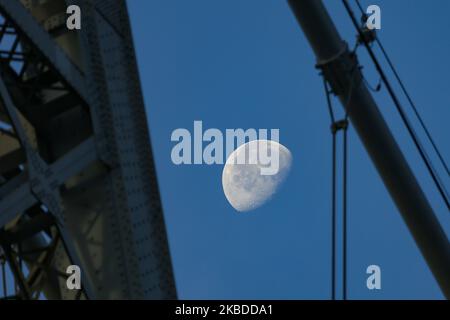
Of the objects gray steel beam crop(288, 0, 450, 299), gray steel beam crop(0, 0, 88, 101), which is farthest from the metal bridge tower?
gray steel beam crop(288, 0, 450, 299)

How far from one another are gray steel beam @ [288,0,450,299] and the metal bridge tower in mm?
2209

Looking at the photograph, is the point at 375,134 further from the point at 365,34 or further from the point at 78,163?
the point at 78,163

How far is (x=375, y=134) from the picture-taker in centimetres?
1215

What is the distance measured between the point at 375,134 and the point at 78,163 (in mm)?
4207

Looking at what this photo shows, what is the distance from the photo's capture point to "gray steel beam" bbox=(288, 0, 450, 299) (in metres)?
11.3

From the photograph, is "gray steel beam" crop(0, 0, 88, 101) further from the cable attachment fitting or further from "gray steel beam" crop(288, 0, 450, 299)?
the cable attachment fitting

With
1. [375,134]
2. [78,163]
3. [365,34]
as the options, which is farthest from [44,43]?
[375,134]

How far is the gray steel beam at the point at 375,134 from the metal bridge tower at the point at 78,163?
2.21 m

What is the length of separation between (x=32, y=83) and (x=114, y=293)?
242 centimetres

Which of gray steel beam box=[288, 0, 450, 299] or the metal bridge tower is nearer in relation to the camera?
the metal bridge tower

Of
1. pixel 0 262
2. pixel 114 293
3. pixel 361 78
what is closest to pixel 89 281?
pixel 114 293

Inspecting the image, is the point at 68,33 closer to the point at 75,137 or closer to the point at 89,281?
the point at 75,137

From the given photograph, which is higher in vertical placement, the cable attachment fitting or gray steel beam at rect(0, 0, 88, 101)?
gray steel beam at rect(0, 0, 88, 101)

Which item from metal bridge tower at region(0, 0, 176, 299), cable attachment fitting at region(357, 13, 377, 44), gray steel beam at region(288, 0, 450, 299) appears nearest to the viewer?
metal bridge tower at region(0, 0, 176, 299)
